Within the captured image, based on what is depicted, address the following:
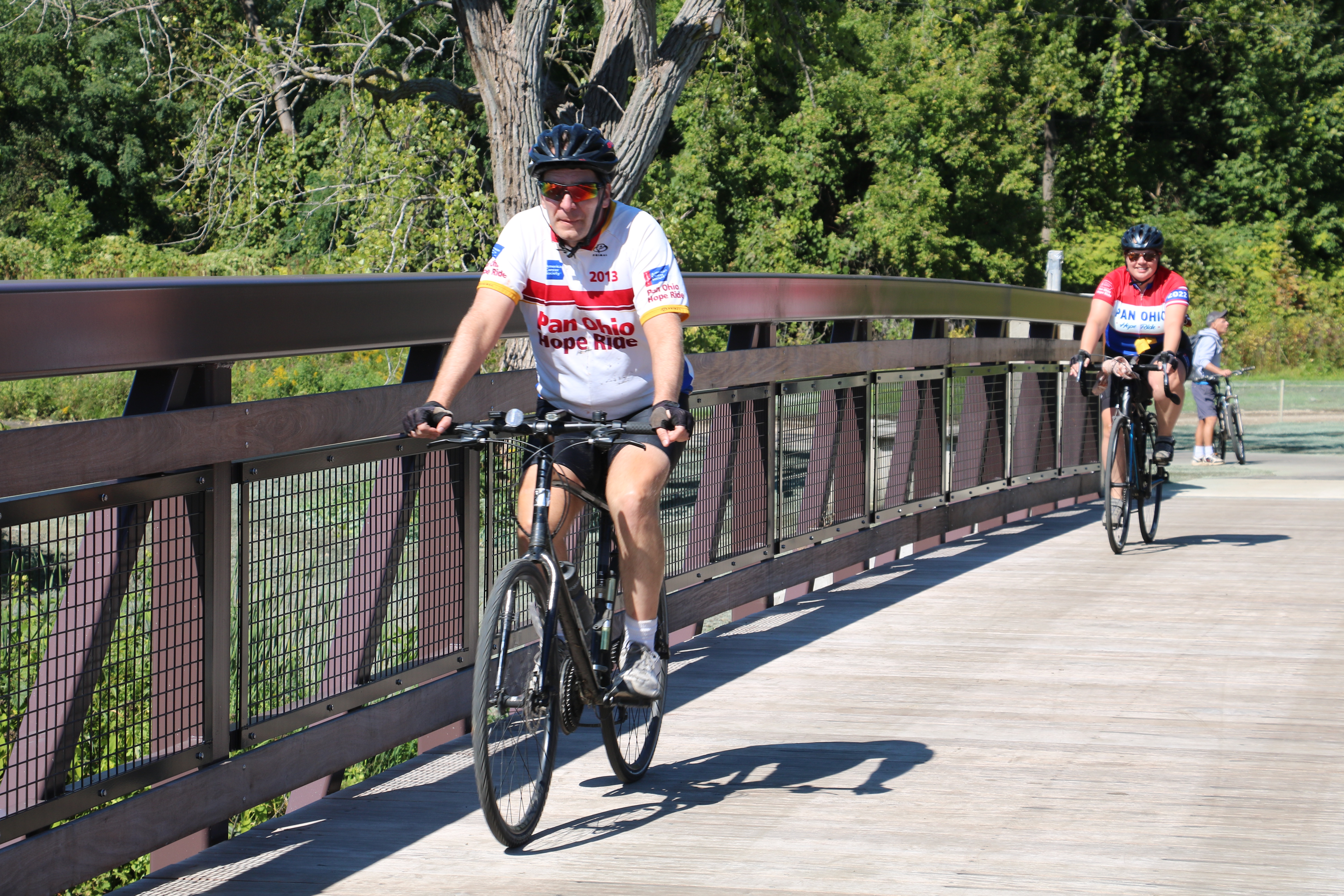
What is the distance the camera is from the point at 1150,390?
10.4m

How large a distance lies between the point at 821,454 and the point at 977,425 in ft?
8.54

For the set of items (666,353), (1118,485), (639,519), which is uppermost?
(666,353)

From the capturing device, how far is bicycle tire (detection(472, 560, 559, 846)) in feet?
13.5

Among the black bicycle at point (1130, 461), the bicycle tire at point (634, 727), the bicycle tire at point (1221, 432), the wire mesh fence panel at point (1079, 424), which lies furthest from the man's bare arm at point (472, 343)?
the bicycle tire at point (1221, 432)

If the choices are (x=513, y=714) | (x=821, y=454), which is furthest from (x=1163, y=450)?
(x=513, y=714)

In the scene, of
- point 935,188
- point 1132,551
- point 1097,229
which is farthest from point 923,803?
point 1097,229

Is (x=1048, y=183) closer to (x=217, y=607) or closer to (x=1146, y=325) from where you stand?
(x=1146, y=325)

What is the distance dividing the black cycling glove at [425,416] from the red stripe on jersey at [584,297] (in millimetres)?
603

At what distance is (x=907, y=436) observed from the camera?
32.1 ft

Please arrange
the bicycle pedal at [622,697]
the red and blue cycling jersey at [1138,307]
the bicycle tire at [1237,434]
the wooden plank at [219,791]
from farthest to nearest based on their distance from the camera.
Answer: the bicycle tire at [1237,434] → the red and blue cycling jersey at [1138,307] → the bicycle pedal at [622,697] → the wooden plank at [219,791]

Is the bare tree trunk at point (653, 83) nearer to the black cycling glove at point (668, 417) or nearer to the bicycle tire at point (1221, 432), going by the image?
the bicycle tire at point (1221, 432)

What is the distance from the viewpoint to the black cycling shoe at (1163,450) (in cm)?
1059

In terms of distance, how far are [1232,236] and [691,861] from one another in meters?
48.4

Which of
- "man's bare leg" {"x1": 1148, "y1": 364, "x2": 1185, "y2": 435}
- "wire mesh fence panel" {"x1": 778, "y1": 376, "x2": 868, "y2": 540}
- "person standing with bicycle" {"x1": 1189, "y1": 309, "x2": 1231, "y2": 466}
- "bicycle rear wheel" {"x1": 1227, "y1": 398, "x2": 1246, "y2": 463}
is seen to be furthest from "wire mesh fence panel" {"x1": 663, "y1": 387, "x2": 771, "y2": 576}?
"bicycle rear wheel" {"x1": 1227, "y1": 398, "x2": 1246, "y2": 463}
